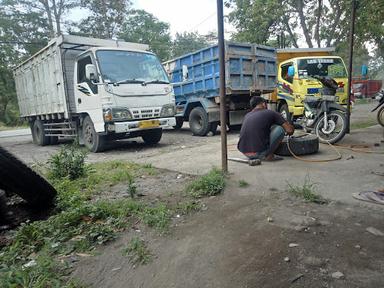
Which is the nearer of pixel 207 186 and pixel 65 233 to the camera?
pixel 65 233

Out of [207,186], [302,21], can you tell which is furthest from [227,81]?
[302,21]

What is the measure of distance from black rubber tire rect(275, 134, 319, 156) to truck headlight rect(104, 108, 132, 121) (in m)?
3.42

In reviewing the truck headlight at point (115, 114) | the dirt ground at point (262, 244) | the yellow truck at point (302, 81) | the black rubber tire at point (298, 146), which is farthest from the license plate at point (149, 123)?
the yellow truck at point (302, 81)

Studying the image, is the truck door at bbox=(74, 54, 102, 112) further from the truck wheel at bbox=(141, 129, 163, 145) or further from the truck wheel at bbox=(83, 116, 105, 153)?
the truck wheel at bbox=(141, 129, 163, 145)

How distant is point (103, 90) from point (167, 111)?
64.0 inches

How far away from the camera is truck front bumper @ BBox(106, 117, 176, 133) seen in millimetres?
6695

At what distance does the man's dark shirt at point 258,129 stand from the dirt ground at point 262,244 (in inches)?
39.2

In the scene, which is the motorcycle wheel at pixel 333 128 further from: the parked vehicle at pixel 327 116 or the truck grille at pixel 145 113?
the truck grille at pixel 145 113

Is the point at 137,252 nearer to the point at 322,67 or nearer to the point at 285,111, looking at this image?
the point at 285,111

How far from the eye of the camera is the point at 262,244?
233 centimetres

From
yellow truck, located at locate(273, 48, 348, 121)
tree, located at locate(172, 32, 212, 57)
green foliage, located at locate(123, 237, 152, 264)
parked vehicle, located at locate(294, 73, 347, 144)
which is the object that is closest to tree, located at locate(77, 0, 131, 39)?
tree, located at locate(172, 32, 212, 57)

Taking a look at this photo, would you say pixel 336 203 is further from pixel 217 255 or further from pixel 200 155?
pixel 200 155

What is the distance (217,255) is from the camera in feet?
7.49

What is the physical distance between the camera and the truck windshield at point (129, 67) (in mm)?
6875
